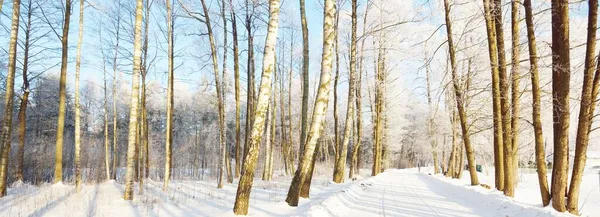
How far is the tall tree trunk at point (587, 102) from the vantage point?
7375 millimetres

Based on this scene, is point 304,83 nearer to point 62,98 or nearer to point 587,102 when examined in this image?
point 587,102

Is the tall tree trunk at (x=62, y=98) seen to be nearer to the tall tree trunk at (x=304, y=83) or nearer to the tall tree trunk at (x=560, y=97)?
the tall tree trunk at (x=304, y=83)


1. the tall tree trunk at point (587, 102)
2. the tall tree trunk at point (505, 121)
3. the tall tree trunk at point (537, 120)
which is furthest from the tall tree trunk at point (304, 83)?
the tall tree trunk at point (587, 102)

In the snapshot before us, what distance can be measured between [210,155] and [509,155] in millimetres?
44067

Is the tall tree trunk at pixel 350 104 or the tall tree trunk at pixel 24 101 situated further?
the tall tree trunk at pixel 350 104

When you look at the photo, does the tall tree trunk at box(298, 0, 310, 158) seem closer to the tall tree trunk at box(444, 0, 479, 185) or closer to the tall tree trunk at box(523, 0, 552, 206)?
the tall tree trunk at box(444, 0, 479, 185)

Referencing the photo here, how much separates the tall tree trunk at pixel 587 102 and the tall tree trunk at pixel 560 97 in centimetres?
22

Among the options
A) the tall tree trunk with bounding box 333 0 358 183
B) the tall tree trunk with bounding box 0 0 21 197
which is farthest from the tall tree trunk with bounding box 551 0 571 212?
the tall tree trunk with bounding box 0 0 21 197

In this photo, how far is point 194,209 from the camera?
25.2ft

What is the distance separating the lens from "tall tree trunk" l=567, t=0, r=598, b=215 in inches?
290

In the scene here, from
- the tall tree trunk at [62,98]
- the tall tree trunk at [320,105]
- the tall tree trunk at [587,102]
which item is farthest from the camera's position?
the tall tree trunk at [62,98]

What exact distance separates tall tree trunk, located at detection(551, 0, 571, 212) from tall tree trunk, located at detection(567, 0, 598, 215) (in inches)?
8.7

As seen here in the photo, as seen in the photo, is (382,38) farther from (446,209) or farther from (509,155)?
(446,209)

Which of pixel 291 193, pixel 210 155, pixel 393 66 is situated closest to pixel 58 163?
pixel 291 193
